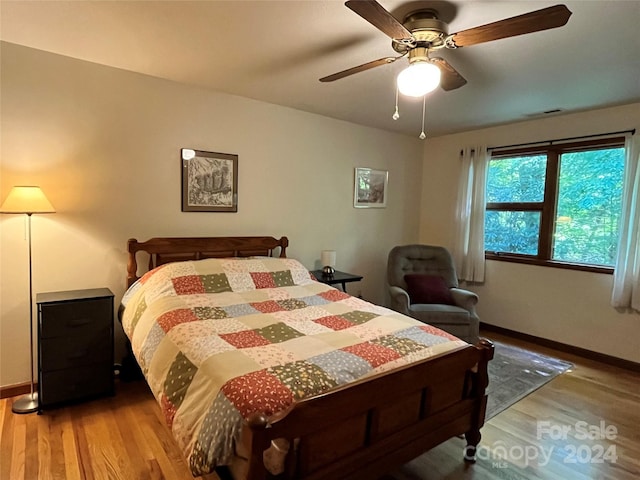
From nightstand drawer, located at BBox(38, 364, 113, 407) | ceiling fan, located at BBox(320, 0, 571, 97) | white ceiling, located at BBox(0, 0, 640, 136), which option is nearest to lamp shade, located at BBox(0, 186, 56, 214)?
white ceiling, located at BBox(0, 0, 640, 136)

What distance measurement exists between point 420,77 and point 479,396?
1.71m

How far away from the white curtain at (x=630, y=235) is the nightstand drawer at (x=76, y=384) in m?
4.29

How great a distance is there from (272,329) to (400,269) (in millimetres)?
2331

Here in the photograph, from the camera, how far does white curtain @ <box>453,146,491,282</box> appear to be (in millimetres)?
4301

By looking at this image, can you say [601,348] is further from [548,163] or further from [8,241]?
[8,241]

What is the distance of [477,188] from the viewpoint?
4.32 metres

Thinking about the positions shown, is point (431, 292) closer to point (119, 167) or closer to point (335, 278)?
point (335, 278)

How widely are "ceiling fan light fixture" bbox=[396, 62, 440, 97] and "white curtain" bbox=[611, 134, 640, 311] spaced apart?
8.50ft

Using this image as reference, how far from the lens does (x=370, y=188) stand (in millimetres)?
4508

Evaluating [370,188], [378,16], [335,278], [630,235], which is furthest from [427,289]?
[378,16]

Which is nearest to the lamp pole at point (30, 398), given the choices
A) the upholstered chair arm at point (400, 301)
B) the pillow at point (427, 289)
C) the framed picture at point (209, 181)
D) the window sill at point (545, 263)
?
the framed picture at point (209, 181)

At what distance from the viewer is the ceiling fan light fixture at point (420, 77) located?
1810mm

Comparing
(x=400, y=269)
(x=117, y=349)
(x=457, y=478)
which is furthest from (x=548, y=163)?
(x=117, y=349)

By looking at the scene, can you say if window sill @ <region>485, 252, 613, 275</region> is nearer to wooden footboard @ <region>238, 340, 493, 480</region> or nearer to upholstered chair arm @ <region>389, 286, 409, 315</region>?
upholstered chair arm @ <region>389, 286, 409, 315</region>
